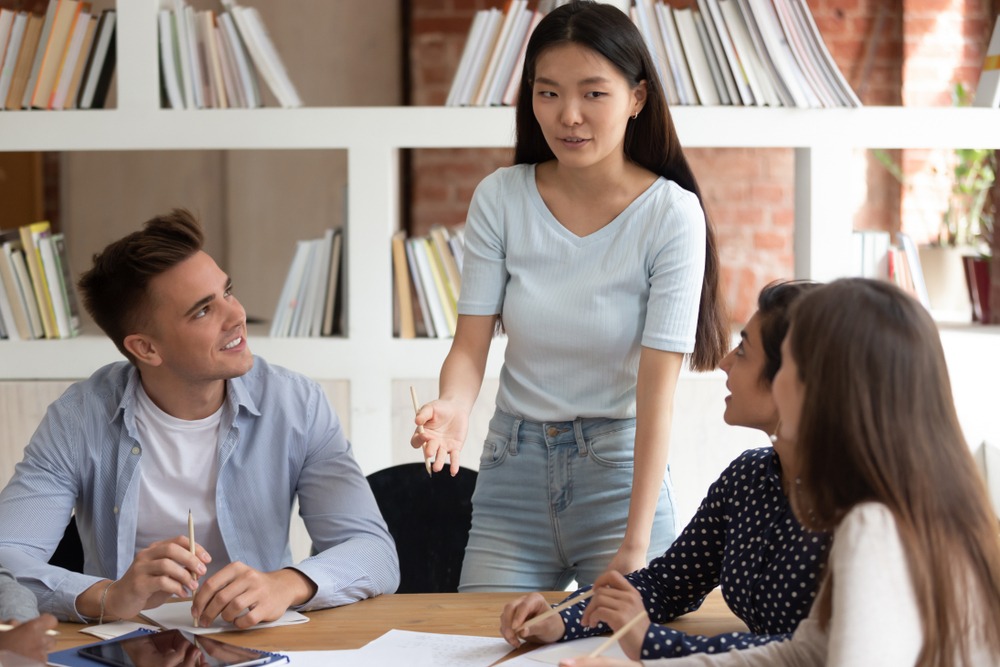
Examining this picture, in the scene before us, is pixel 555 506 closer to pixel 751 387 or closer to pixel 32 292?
pixel 751 387

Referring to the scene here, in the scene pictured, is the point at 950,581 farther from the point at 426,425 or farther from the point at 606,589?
the point at 426,425

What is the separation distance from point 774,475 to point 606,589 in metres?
0.26

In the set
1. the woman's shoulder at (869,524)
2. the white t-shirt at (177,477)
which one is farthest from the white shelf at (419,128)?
the woman's shoulder at (869,524)

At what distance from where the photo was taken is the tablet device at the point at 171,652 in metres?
1.31

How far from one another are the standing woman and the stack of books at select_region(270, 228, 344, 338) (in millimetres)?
1045

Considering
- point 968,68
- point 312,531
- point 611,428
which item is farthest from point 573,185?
point 968,68

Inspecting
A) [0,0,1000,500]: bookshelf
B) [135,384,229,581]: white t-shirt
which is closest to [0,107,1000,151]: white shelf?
[0,0,1000,500]: bookshelf

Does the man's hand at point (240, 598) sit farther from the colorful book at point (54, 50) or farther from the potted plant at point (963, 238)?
the potted plant at point (963, 238)

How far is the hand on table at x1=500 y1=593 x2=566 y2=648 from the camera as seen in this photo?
1.41m

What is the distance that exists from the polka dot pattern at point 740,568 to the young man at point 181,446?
45cm

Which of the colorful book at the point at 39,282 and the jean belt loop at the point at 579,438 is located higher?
the colorful book at the point at 39,282

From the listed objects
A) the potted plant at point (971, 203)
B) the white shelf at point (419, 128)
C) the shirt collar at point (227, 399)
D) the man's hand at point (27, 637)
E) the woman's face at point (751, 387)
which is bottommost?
the man's hand at point (27, 637)

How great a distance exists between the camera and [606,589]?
143 cm

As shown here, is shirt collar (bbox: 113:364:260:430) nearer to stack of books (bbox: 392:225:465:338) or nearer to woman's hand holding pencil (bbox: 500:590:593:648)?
woman's hand holding pencil (bbox: 500:590:593:648)
